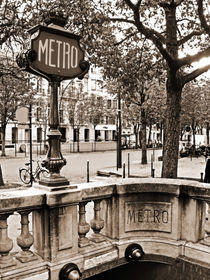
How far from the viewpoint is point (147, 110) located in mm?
21953

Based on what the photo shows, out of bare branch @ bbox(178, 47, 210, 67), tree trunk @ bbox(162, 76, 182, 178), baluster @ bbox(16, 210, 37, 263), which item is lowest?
baluster @ bbox(16, 210, 37, 263)

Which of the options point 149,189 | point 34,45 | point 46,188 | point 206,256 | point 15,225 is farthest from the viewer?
point 15,225

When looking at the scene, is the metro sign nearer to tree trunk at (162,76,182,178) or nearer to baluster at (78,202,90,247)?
baluster at (78,202,90,247)

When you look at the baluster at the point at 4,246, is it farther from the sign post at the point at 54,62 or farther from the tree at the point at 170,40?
the tree at the point at 170,40

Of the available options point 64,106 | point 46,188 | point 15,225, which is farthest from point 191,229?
point 64,106

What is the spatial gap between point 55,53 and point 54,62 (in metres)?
0.10

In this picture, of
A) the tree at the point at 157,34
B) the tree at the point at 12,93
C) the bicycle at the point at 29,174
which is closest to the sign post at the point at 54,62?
the tree at the point at 157,34

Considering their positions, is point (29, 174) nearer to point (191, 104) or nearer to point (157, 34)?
point (157, 34)

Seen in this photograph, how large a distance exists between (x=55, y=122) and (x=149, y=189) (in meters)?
1.59

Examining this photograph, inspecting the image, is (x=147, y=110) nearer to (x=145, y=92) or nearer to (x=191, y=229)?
(x=145, y=92)

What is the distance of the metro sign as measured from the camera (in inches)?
123

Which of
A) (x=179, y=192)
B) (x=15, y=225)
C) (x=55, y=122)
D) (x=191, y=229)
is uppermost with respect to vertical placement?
(x=55, y=122)

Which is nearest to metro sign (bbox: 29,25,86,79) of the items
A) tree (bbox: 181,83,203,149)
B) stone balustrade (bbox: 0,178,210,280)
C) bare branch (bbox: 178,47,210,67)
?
stone balustrade (bbox: 0,178,210,280)

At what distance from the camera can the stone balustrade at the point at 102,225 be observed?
3.23m
